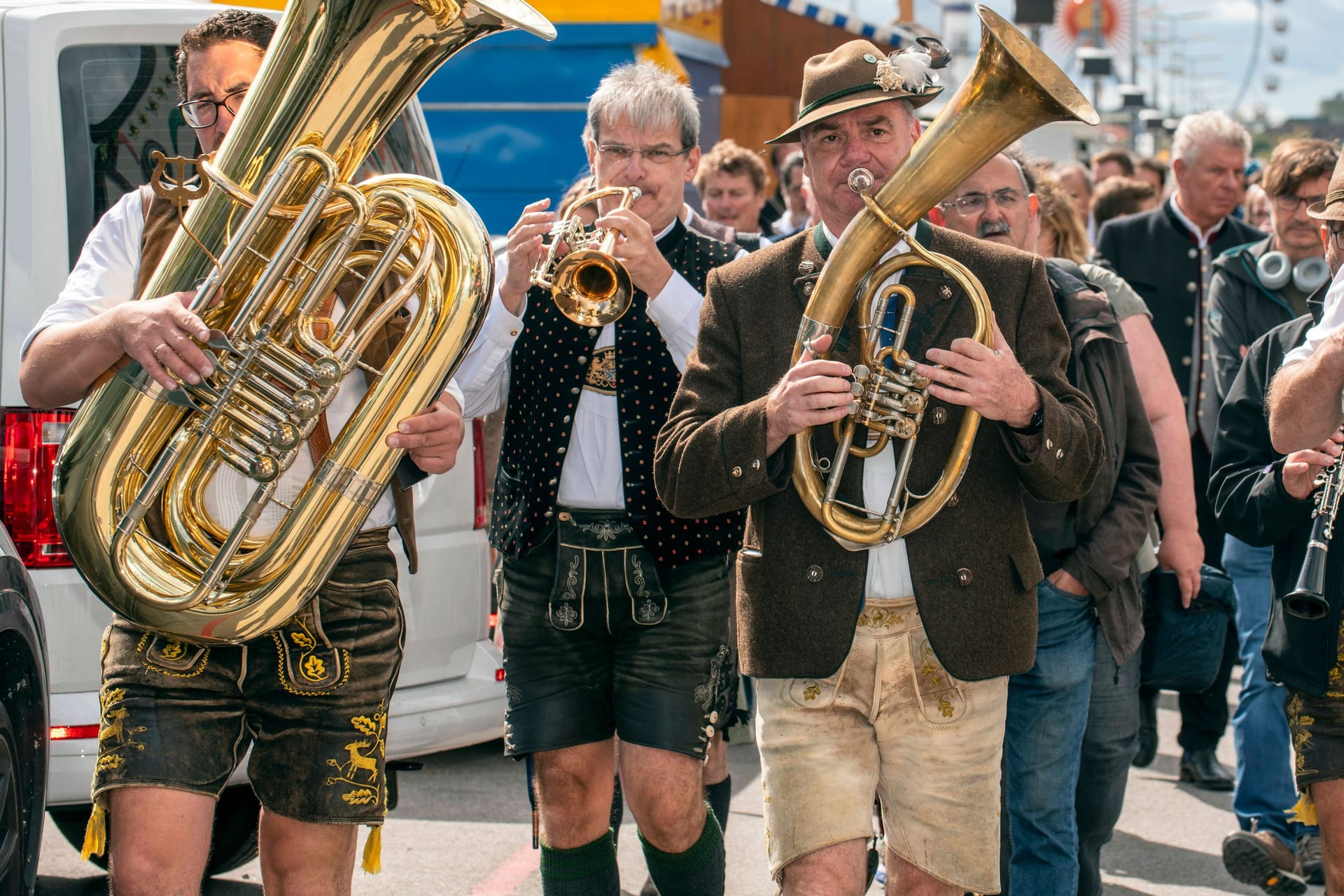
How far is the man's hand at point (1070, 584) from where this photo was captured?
3947 mm

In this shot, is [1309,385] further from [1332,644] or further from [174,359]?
[174,359]

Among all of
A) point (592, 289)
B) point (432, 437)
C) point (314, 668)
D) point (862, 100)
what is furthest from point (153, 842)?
point (862, 100)

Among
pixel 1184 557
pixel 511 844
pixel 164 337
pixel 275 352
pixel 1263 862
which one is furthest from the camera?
pixel 511 844

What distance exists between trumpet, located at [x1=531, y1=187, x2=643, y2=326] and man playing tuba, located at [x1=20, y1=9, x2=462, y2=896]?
1.42 feet

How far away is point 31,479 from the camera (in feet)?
12.4

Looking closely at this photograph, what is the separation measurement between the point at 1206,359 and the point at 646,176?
3248mm

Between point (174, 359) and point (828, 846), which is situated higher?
point (174, 359)

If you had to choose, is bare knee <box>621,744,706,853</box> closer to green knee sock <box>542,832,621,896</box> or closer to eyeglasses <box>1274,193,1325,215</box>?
green knee sock <box>542,832,621,896</box>

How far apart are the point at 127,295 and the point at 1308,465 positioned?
2.44 meters

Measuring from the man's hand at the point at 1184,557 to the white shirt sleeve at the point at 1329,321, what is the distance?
36.9 inches

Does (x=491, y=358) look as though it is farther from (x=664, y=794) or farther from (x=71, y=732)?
(x=71, y=732)

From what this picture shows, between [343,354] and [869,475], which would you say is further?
[869,475]

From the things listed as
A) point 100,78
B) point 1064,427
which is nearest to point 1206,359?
point 1064,427

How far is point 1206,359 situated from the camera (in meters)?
6.23
